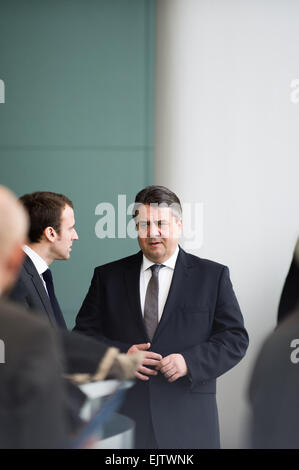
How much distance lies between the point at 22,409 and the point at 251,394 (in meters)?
0.77

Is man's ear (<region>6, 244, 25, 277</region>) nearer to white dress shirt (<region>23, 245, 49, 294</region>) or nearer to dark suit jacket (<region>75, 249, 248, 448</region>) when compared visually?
dark suit jacket (<region>75, 249, 248, 448</region>)

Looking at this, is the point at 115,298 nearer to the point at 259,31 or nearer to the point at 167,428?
the point at 167,428

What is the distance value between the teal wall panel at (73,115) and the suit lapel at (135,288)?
144 centimetres

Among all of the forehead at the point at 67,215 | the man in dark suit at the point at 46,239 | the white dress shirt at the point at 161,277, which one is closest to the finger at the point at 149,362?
the white dress shirt at the point at 161,277

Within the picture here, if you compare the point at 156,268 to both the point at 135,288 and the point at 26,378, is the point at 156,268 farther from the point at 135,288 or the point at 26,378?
the point at 26,378

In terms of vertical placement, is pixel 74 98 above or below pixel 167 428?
above

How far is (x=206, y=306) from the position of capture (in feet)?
8.06

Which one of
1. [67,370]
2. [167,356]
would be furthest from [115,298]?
[67,370]

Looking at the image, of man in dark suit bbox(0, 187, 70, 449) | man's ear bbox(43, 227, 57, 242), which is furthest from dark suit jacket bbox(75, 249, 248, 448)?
man in dark suit bbox(0, 187, 70, 449)

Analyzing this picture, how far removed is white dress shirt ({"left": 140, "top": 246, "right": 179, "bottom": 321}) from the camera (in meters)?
2.51

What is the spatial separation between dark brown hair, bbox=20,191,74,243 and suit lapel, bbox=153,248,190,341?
55 cm

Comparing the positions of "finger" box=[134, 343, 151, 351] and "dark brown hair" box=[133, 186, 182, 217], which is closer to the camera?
"finger" box=[134, 343, 151, 351]

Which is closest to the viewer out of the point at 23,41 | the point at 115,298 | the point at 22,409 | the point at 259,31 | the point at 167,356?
the point at 22,409
